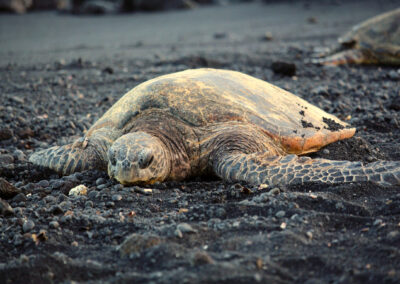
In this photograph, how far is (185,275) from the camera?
87.9 inches

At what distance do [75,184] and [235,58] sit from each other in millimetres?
6645

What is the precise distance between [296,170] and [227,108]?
96 cm

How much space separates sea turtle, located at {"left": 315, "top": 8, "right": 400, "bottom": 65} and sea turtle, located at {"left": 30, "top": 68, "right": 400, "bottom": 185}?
5.45 metres

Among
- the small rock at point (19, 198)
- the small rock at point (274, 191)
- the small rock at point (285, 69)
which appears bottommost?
the small rock at point (19, 198)

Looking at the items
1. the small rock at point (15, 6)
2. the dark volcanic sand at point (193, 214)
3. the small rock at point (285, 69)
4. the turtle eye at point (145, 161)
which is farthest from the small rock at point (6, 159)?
the small rock at point (15, 6)

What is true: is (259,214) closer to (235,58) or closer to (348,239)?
(348,239)

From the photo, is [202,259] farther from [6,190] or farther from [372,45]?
[372,45]

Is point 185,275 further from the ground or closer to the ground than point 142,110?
closer to the ground

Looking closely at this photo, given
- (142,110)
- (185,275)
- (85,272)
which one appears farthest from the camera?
(142,110)

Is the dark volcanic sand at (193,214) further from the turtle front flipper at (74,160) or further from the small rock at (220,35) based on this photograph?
the small rock at (220,35)

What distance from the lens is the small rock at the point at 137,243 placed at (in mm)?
2568

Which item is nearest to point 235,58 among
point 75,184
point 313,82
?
point 313,82

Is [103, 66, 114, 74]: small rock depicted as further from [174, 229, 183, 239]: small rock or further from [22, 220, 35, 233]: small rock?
[174, 229, 183, 239]: small rock

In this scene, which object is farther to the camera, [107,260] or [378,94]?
[378,94]
